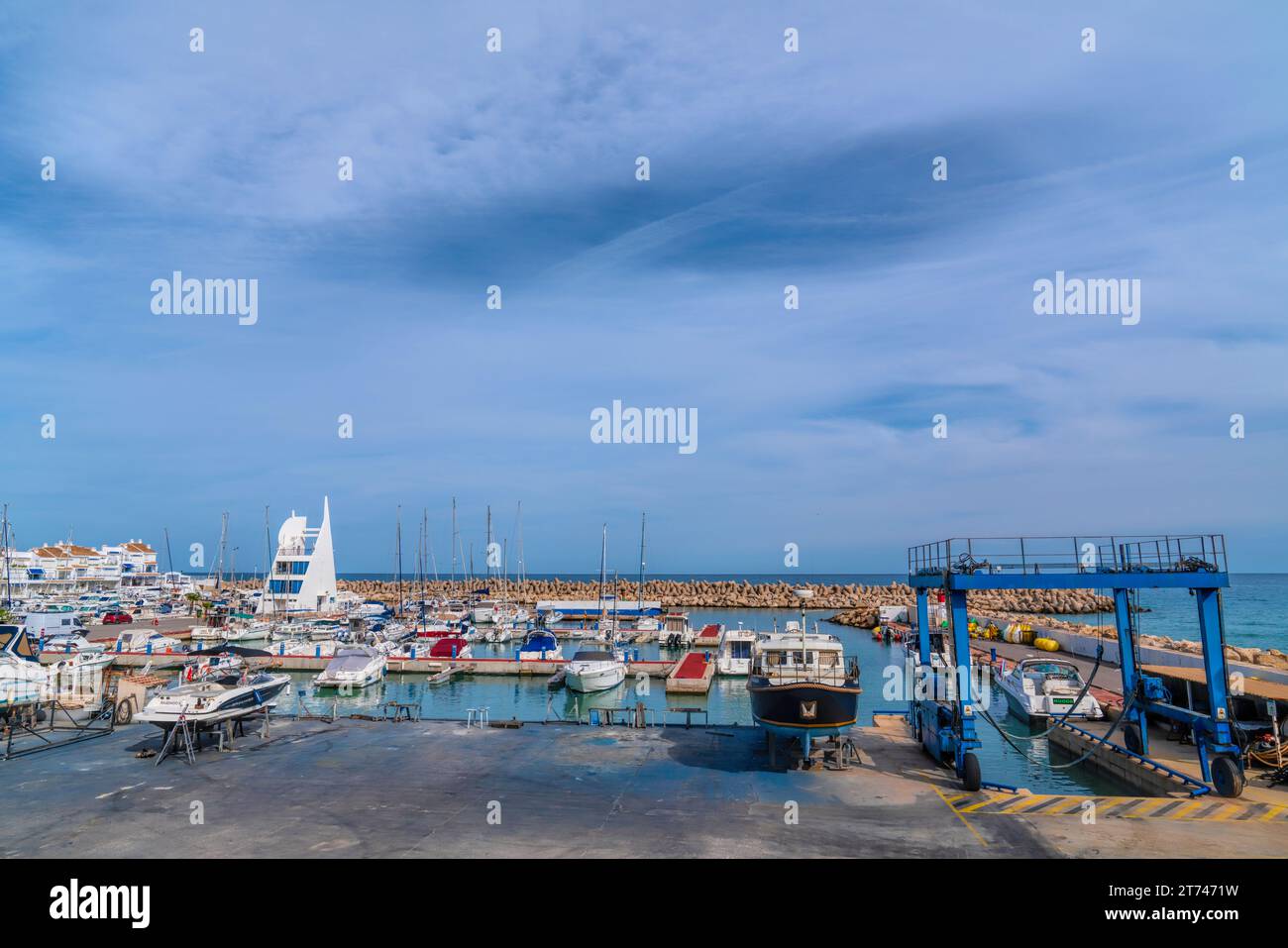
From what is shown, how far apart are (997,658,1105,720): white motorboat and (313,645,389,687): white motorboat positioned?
126 feet

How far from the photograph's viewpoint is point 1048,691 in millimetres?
33094

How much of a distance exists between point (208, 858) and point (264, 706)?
12.6m

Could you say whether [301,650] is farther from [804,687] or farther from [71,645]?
[804,687]

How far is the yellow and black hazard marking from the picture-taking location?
16.6 metres

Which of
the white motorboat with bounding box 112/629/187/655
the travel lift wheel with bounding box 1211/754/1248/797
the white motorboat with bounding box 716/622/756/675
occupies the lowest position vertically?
the white motorboat with bounding box 716/622/756/675

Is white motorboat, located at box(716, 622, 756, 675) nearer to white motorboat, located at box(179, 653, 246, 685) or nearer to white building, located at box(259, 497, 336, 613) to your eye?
white motorboat, located at box(179, 653, 246, 685)

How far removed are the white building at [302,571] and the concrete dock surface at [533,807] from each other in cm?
6712

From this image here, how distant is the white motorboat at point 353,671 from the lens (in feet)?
160

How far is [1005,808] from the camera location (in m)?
17.3

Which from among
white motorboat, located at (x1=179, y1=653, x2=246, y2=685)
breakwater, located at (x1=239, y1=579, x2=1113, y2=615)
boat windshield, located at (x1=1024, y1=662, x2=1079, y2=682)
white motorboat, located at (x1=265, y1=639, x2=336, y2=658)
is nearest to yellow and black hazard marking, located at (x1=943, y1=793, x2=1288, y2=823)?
boat windshield, located at (x1=1024, y1=662, x2=1079, y2=682)

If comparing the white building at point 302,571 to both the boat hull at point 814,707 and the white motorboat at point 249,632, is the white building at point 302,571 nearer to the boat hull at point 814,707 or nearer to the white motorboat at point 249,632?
the white motorboat at point 249,632
